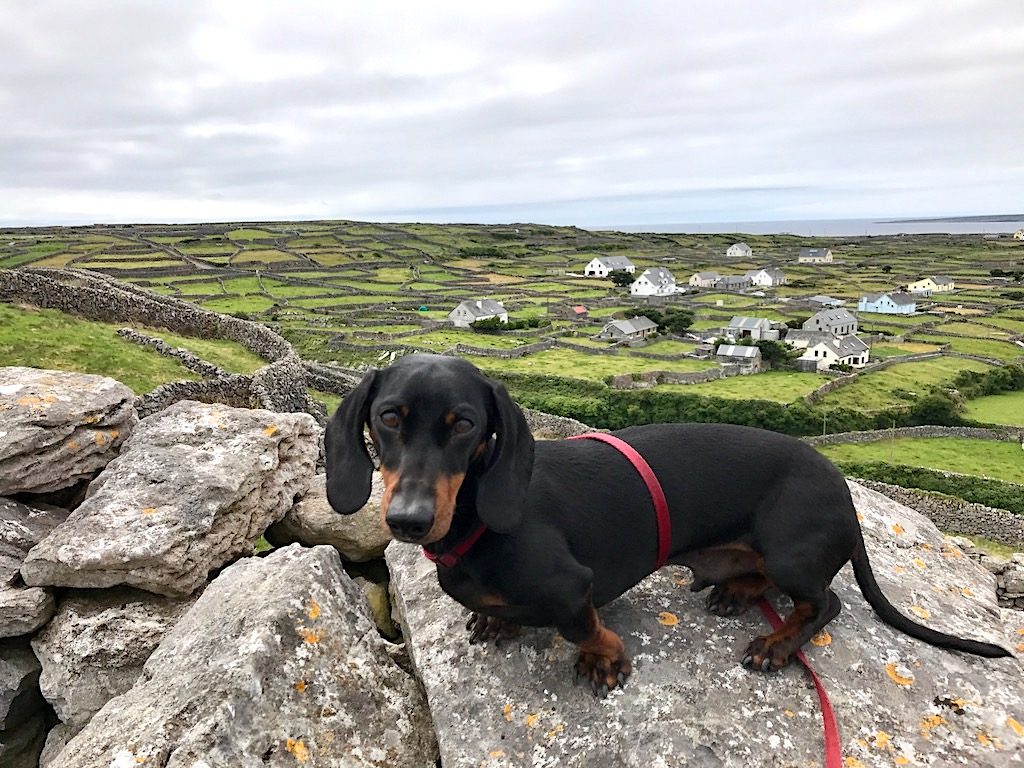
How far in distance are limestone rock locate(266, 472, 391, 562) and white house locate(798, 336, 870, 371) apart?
198 ft

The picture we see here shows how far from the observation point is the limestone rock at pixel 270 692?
346 centimetres

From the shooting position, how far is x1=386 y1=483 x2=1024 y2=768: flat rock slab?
11.9 ft

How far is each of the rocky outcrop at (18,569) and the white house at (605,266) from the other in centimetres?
11749

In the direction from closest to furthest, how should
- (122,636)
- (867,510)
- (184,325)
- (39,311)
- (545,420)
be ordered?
(122,636) < (867,510) < (39,311) < (184,325) < (545,420)

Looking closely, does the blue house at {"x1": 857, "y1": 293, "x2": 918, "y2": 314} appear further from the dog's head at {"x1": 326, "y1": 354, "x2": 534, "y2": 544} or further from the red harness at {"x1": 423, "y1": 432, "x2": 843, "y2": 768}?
the dog's head at {"x1": 326, "y1": 354, "x2": 534, "y2": 544}

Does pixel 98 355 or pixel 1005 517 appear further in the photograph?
pixel 1005 517

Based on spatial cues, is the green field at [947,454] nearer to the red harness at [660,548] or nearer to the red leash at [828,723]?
the red leash at [828,723]

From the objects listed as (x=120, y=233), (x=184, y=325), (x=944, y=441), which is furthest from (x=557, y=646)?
(x=120, y=233)

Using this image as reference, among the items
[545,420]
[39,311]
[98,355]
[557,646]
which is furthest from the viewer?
[545,420]

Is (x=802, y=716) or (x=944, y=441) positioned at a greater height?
(x=802, y=716)

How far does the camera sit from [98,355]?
14820 millimetres

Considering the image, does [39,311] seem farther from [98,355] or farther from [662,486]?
[662,486]

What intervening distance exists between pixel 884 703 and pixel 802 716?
54cm

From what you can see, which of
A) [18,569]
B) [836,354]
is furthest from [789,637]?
[836,354]
